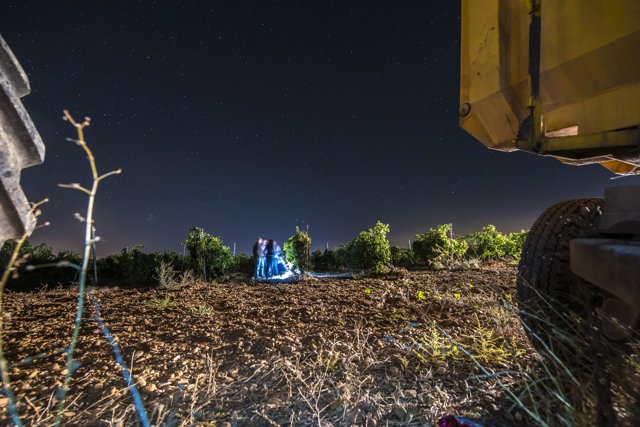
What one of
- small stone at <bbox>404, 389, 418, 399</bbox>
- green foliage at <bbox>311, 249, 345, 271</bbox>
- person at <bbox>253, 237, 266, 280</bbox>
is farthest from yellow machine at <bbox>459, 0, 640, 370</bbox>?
green foliage at <bbox>311, 249, 345, 271</bbox>

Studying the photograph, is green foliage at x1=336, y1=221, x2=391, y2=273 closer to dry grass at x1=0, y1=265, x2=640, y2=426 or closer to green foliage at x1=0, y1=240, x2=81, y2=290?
dry grass at x1=0, y1=265, x2=640, y2=426

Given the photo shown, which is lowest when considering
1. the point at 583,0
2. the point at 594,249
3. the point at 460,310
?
the point at 460,310

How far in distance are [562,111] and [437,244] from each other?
337 inches

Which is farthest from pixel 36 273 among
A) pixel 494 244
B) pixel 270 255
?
pixel 494 244

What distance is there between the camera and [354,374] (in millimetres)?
2209

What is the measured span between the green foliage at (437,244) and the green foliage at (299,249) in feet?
13.0

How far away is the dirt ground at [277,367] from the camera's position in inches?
69.0

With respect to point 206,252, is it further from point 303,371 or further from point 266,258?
point 303,371

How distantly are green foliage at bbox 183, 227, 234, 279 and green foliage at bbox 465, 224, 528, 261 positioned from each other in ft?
28.6

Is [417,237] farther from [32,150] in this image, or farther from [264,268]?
[32,150]

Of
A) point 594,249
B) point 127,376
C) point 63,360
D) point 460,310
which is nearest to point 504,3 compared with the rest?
point 594,249

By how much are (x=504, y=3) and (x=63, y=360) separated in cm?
431

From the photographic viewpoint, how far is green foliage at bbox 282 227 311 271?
10.7m

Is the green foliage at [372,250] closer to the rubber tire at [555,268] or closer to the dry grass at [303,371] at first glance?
the dry grass at [303,371]
